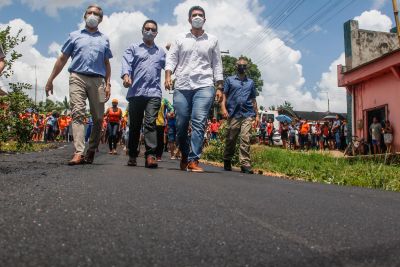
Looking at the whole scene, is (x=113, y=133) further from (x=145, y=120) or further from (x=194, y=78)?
(x=194, y=78)

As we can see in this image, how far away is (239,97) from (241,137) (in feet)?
2.03

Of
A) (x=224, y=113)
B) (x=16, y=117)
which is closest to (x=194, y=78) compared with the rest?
(x=224, y=113)

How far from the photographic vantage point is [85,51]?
Answer: 5.45m

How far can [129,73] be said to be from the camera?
5691mm

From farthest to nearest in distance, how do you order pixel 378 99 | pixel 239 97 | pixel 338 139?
pixel 338 139, pixel 378 99, pixel 239 97

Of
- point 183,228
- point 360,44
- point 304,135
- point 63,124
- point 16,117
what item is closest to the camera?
point 183,228

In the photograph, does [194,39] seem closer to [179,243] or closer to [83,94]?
[83,94]

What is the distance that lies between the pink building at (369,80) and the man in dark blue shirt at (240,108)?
11.2 meters

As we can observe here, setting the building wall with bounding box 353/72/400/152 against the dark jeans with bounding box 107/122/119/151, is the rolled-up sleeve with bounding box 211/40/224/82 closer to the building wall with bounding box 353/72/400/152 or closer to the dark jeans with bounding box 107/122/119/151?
A: the dark jeans with bounding box 107/122/119/151

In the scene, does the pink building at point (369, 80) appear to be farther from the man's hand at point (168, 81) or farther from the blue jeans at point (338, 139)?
the man's hand at point (168, 81)

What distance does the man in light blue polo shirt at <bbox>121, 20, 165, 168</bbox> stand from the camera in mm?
5688

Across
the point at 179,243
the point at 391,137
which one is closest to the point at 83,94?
the point at 179,243

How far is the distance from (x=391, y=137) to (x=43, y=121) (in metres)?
17.8

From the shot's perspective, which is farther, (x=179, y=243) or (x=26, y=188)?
(x=26, y=188)
